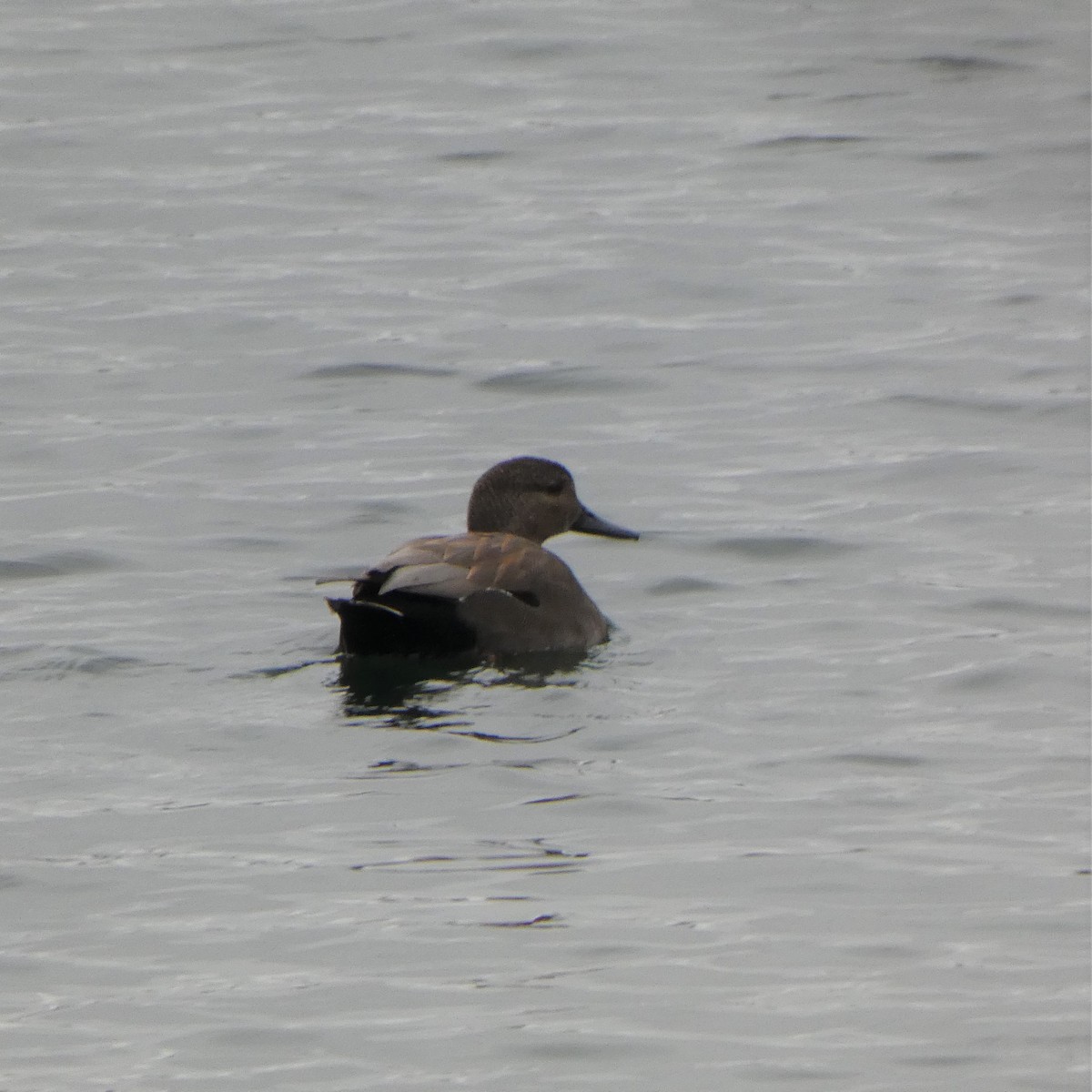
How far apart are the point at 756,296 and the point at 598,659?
23.5ft

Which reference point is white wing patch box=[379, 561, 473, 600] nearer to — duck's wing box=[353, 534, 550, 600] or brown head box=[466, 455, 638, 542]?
duck's wing box=[353, 534, 550, 600]

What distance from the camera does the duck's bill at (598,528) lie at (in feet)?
36.3

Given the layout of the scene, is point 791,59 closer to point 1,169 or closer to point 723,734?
point 1,169

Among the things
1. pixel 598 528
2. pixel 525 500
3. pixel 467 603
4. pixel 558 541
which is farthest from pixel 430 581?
pixel 558 541

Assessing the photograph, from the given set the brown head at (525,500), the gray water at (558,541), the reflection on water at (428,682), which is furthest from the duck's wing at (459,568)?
the brown head at (525,500)

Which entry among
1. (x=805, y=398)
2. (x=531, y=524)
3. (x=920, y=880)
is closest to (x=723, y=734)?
(x=920, y=880)

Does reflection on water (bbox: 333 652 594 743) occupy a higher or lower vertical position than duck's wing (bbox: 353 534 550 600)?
lower

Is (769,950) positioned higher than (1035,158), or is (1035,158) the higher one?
(1035,158)

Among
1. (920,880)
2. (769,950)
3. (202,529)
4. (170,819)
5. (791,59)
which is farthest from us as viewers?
(791,59)

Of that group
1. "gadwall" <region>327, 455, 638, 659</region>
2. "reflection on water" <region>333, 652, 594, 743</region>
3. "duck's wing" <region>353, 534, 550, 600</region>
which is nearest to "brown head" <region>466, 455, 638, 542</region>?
"gadwall" <region>327, 455, 638, 659</region>

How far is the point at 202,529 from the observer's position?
11742 mm

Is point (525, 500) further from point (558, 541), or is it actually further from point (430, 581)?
point (558, 541)

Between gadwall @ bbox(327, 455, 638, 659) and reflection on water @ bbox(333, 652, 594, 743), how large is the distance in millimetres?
49

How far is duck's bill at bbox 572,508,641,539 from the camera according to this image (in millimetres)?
11055
